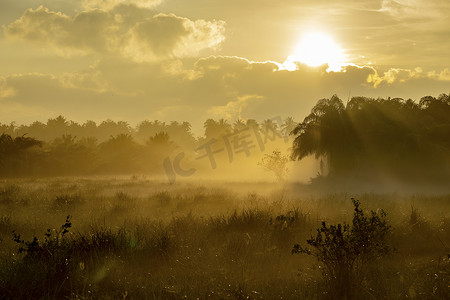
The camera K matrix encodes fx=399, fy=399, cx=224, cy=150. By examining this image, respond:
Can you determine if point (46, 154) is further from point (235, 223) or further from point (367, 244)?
point (367, 244)

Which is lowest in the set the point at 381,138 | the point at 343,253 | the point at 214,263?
the point at 214,263

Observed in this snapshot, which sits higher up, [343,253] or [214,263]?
[343,253]

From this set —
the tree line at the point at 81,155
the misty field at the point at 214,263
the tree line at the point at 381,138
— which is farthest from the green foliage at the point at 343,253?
the tree line at the point at 81,155

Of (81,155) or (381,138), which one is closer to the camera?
(381,138)

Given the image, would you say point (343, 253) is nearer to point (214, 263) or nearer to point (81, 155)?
point (214, 263)

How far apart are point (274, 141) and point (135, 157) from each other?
3877 centimetres

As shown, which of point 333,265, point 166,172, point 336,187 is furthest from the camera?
point 166,172

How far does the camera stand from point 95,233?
8.89m

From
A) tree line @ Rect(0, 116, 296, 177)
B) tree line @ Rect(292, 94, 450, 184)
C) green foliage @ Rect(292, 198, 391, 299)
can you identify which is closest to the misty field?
green foliage @ Rect(292, 198, 391, 299)

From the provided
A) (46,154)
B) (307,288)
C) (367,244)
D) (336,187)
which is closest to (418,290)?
(367,244)

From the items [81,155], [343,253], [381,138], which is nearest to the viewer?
[343,253]

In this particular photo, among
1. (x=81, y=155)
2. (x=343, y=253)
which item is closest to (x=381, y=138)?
(x=343, y=253)

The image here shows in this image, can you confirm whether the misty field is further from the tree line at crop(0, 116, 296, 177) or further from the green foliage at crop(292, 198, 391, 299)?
the tree line at crop(0, 116, 296, 177)

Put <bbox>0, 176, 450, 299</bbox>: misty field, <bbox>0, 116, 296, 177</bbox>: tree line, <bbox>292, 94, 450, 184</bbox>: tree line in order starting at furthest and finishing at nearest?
<bbox>0, 116, 296, 177</bbox>: tree line → <bbox>292, 94, 450, 184</bbox>: tree line → <bbox>0, 176, 450, 299</bbox>: misty field
